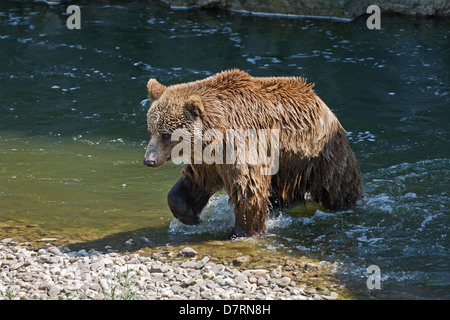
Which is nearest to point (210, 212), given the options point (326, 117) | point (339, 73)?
point (326, 117)

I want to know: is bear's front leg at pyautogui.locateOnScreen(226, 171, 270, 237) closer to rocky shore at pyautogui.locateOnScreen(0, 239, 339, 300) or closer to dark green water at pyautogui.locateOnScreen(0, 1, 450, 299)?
dark green water at pyautogui.locateOnScreen(0, 1, 450, 299)

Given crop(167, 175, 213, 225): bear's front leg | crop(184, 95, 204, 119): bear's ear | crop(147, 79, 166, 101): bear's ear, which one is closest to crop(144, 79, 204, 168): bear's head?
crop(184, 95, 204, 119): bear's ear

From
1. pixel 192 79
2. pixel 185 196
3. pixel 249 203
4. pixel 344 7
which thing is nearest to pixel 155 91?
pixel 185 196

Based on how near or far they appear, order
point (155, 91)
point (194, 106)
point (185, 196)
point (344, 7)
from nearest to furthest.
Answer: point (194, 106), point (155, 91), point (185, 196), point (344, 7)

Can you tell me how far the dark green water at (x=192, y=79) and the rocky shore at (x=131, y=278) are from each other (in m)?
0.51

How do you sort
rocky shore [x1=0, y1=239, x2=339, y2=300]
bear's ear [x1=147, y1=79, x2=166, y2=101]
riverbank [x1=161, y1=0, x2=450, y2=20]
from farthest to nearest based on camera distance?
riverbank [x1=161, y1=0, x2=450, y2=20] < bear's ear [x1=147, y1=79, x2=166, y2=101] < rocky shore [x1=0, y1=239, x2=339, y2=300]

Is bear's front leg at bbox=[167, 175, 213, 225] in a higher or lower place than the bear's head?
lower

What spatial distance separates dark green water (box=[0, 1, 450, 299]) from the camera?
7.00 m

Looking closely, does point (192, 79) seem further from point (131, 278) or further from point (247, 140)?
point (131, 278)

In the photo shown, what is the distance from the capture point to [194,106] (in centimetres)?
621

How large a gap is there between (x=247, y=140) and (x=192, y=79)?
626cm

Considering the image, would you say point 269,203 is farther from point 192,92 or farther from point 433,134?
point 433,134

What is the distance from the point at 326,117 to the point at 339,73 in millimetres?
5967

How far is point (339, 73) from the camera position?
12.9 metres
